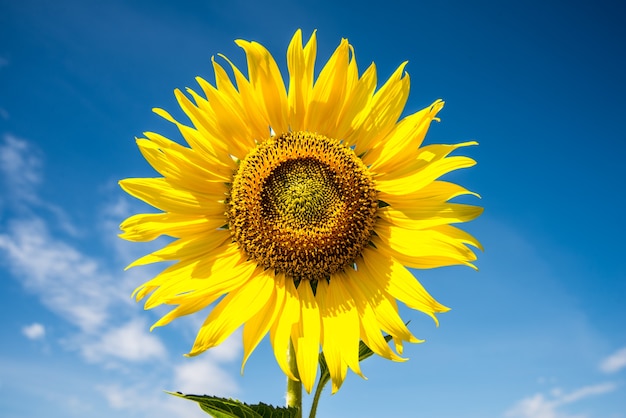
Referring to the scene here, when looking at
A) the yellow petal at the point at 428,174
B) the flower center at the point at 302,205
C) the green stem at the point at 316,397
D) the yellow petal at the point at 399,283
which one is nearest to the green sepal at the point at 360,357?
the green stem at the point at 316,397

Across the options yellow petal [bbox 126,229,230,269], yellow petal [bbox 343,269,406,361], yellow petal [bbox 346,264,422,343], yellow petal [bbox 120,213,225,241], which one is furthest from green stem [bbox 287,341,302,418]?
yellow petal [bbox 120,213,225,241]

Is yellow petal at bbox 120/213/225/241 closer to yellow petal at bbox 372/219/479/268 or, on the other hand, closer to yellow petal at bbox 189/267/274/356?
yellow petal at bbox 189/267/274/356

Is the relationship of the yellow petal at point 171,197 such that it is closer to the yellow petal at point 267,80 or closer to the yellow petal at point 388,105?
the yellow petal at point 267,80

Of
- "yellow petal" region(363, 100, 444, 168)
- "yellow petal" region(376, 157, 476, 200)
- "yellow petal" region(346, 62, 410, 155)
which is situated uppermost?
"yellow petal" region(346, 62, 410, 155)

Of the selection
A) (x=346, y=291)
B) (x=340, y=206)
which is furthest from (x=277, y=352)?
(x=340, y=206)

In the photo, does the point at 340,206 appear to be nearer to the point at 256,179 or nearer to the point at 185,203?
the point at 256,179

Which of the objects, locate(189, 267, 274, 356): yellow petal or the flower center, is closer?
locate(189, 267, 274, 356): yellow petal
